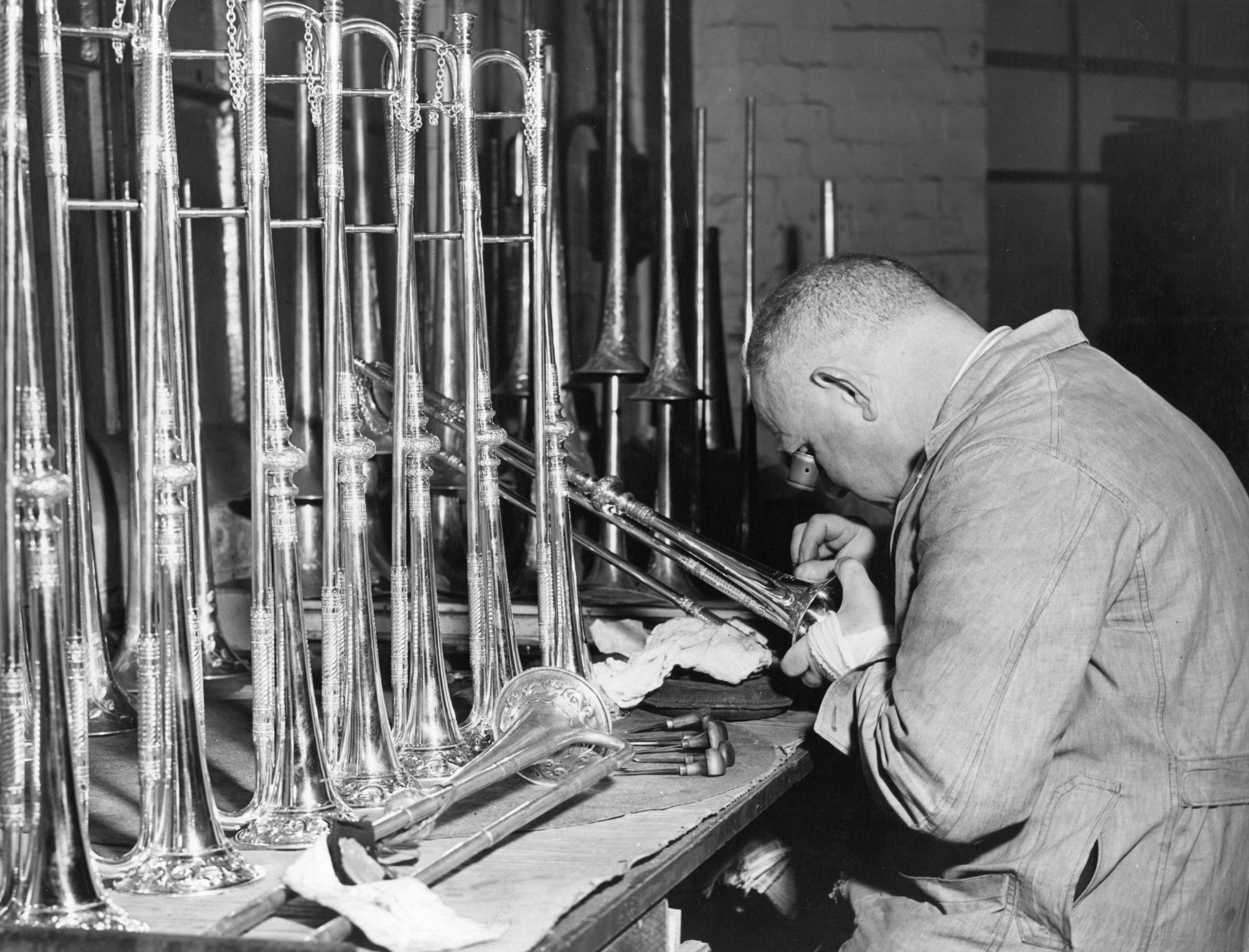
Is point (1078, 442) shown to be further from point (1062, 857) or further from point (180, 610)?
point (180, 610)

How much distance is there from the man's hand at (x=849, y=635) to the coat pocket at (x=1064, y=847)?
303 millimetres

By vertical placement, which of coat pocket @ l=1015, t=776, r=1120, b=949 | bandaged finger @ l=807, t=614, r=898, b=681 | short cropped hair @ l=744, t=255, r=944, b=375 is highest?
short cropped hair @ l=744, t=255, r=944, b=375

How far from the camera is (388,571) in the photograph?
273cm

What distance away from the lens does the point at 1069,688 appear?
4.47ft

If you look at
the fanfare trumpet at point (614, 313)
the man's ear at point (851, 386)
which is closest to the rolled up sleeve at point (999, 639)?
the man's ear at point (851, 386)

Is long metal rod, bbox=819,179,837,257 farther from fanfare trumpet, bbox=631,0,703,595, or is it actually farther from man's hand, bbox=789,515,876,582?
man's hand, bbox=789,515,876,582

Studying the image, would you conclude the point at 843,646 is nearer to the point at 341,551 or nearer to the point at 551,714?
the point at 551,714

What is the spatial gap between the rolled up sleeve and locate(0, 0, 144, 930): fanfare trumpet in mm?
714

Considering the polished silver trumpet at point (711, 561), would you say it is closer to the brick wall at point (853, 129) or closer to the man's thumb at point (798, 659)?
the man's thumb at point (798, 659)

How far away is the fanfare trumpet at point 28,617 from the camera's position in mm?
1007

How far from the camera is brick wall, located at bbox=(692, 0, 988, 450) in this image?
3287mm

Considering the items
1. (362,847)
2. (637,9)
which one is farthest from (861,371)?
(637,9)

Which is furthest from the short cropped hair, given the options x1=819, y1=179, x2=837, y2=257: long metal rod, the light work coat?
x1=819, y1=179, x2=837, y2=257: long metal rod

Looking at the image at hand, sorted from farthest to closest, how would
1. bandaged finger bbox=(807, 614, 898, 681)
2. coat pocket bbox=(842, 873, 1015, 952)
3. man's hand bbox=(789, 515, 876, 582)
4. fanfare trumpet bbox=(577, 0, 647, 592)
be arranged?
fanfare trumpet bbox=(577, 0, 647, 592) → man's hand bbox=(789, 515, 876, 582) → bandaged finger bbox=(807, 614, 898, 681) → coat pocket bbox=(842, 873, 1015, 952)
